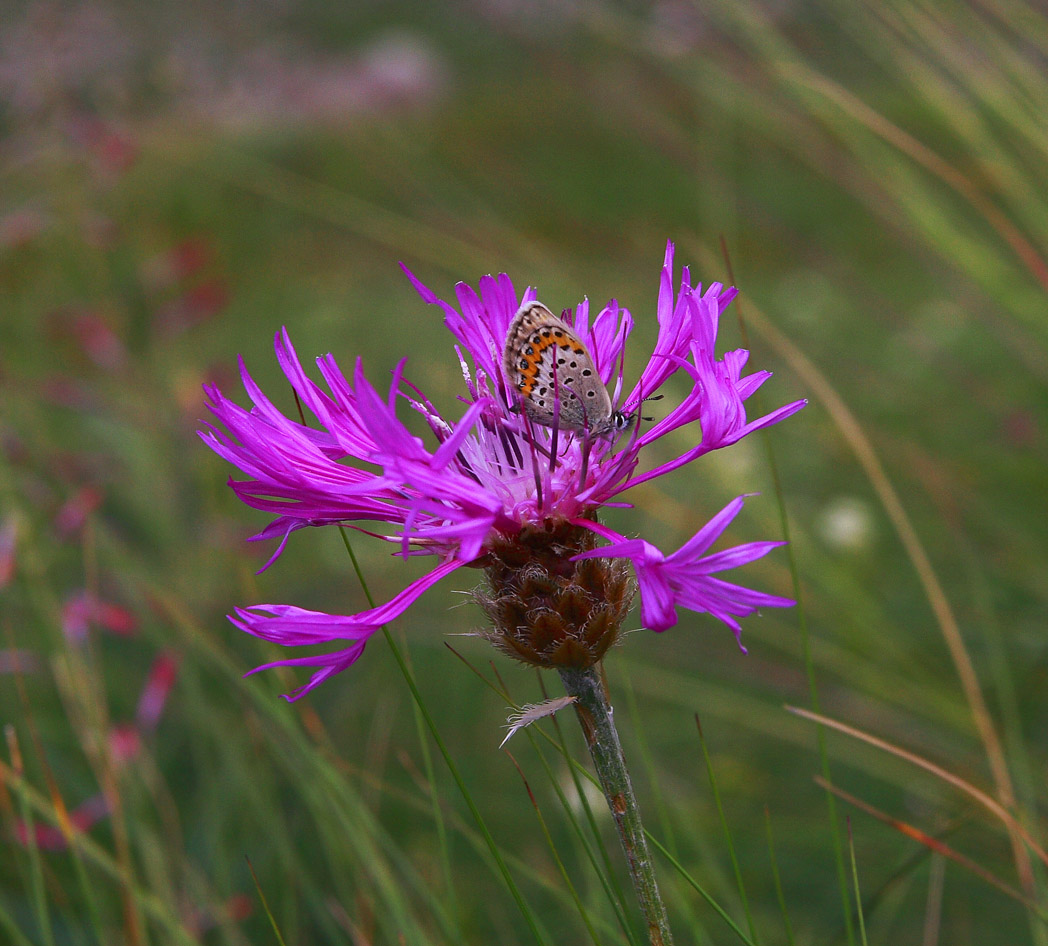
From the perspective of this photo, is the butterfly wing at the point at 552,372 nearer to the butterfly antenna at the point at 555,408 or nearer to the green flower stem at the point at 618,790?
the butterfly antenna at the point at 555,408

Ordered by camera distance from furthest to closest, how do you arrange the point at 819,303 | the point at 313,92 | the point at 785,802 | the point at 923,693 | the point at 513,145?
1. the point at 513,145
2. the point at 313,92
3. the point at 819,303
4. the point at 785,802
5. the point at 923,693

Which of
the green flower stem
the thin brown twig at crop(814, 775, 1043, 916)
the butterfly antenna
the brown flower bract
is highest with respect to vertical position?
the butterfly antenna

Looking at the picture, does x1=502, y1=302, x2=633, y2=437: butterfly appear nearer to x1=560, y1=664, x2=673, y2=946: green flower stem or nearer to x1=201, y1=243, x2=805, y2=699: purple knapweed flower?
x1=201, y1=243, x2=805, y2=699: purple knapweed flower

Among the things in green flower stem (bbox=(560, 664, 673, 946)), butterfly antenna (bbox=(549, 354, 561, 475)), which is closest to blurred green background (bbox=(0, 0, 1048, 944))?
green flower stem (bbox=(560, 664, 673, 946))

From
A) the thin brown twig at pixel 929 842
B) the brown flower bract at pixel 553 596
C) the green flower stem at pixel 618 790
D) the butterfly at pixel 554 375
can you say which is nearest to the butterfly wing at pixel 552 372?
the butterfly at pixel 554 375

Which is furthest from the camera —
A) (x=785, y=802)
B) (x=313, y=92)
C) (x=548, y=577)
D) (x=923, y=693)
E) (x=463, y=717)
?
(x=313, y=92)

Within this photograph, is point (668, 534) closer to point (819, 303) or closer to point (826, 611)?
point (826, 611)

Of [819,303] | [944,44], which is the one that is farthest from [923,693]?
[819,303]

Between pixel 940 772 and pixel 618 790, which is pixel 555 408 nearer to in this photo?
pixel 618 790
